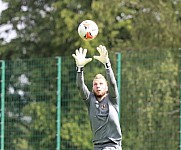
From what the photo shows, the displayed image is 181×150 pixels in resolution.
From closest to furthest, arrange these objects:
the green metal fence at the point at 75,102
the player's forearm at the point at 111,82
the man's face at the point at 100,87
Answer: the player's forearm at the point at 111,82 → the man's face at the point at 100,87 → the green metal fence at the point at 75,102

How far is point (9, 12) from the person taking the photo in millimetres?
23016

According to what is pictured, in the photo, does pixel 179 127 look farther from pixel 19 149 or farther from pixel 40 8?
pixel 40 8

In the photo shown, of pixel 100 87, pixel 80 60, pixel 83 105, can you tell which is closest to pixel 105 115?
pixel 100 87

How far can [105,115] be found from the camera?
372 inches

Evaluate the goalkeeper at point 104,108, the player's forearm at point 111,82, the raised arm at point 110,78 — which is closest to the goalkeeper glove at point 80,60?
the goalkeeper at point 104,108

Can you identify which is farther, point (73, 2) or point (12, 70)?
point (73, 2)

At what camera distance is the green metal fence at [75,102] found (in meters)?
15.4

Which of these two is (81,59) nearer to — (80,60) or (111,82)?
(80,60)

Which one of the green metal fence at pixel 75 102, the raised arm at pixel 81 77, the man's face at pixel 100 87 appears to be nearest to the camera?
the man's face at pixel 100 87

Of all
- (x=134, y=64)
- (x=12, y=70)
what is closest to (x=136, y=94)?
(x=134, y=64)

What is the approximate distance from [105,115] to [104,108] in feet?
0.29

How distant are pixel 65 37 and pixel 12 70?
5.09m

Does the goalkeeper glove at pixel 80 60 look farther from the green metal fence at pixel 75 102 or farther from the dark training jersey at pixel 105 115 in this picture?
the green metal fence at pixel 75 102

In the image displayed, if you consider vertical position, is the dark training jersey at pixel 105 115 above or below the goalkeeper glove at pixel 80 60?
below
